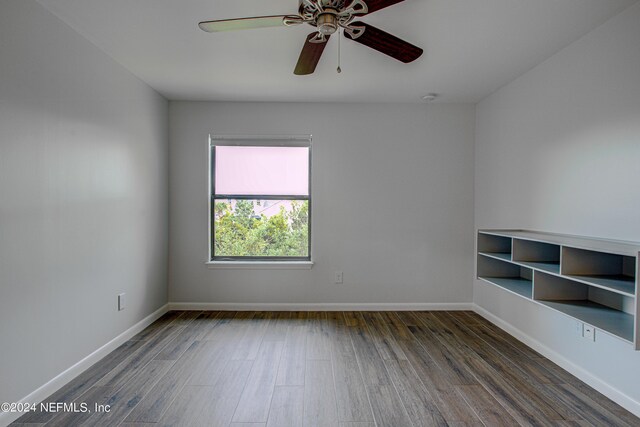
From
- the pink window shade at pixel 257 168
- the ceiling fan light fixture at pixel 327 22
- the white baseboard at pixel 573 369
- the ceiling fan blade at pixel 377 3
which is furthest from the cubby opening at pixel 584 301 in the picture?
the pink window shade at pixel 257 168

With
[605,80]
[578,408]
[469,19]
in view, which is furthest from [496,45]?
[578,408]

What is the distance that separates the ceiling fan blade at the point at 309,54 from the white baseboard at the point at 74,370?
2.59 m

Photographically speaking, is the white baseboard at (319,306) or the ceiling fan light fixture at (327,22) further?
the white baseboard at (319,306)

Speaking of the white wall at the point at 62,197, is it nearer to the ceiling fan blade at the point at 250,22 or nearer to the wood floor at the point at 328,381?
the wood floor at the point at 328,381

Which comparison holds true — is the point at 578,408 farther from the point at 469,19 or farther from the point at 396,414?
the point at 469,19

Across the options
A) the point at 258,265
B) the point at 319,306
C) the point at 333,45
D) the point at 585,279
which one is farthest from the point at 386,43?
A: the point at 319,306

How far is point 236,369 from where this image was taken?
8.32 feet

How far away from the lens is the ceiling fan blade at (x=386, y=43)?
6.25ft

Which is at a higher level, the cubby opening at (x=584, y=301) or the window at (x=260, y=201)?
the window at (x=260, y=201)

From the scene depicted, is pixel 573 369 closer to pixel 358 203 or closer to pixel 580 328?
pixel 580 328

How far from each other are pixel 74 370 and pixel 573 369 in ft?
11.7

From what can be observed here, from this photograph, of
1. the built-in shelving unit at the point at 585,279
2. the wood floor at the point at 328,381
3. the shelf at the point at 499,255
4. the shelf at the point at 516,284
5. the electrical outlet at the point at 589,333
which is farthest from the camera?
the shelf at the point at 499,255

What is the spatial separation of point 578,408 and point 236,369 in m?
2.24

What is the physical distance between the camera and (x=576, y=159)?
250cm
